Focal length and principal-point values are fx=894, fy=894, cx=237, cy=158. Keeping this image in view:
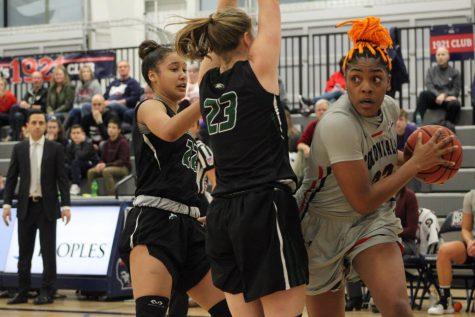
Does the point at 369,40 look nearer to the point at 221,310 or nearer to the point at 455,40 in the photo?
the point at 221,310

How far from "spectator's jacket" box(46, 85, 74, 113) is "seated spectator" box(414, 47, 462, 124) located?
6017 mm

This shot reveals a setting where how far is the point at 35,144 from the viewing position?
34.2 ft

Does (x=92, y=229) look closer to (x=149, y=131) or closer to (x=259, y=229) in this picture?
(x=149, y=131)

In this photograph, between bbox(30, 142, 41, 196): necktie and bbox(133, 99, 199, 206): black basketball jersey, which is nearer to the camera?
bbox(133, 99, 199, 206): black basketball jersey

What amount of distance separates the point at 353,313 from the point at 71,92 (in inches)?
327

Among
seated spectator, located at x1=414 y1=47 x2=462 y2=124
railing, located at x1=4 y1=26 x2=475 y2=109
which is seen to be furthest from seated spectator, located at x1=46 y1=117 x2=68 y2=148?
seated spectator, located at x1=414 y1=47 x2=462 y2=124

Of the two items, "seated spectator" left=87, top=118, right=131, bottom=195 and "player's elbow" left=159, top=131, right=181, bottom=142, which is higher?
"player's elbow" left=159, top=131, right=181, bottom=142

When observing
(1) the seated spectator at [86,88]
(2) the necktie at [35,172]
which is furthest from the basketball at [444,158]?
(1) the seated spectator at [86,88]

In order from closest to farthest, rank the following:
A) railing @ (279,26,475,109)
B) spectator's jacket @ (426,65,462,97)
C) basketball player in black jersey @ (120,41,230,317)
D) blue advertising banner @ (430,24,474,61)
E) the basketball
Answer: the basketball, basketball player in black jersey @ (120,41,230,317), spectator's jacket @ (426,65,462,97), blue advertising banner @ (430,24,474,61), railing @ (279,26,475,109)

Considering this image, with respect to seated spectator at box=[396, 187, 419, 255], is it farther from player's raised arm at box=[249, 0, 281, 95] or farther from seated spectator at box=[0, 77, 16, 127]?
seated spectator at box=[0, 77, 16, 127]

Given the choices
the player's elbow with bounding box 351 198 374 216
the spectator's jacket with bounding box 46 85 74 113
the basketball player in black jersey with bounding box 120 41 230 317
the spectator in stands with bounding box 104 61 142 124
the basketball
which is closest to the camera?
the player's elbow with bounding box 351 198 374 216

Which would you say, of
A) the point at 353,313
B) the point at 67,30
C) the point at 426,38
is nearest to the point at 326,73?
Answer: the point at 426,38

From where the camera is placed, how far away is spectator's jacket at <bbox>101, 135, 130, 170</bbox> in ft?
43.9

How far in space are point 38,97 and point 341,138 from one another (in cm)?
1259
